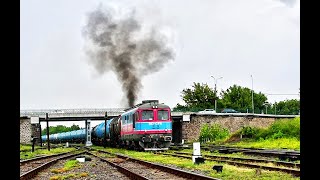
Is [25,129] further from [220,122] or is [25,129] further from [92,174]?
[92,174]

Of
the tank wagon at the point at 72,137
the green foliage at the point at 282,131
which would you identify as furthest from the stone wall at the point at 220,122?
the green foliage at the point at 282,131

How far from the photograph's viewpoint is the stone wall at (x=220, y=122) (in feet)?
235

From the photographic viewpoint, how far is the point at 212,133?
70875 millimetres

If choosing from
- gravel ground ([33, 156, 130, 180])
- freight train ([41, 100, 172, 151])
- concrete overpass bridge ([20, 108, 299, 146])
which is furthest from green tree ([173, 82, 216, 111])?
gravel ground ([33, 156, 130, 180])

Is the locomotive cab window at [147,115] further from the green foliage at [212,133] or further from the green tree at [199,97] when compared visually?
the green tree at [199,97]

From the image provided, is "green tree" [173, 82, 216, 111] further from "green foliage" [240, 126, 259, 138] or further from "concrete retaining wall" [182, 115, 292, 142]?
"green foliage" [240, 126, 259, 138]

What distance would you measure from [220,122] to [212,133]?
11.4ft

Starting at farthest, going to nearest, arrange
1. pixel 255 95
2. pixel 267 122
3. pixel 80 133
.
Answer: pixel 255 95, pixel 267 122, pixel 80 133

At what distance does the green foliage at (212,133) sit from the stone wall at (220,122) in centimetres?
80

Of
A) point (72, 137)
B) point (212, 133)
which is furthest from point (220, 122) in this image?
point (72, 137)
